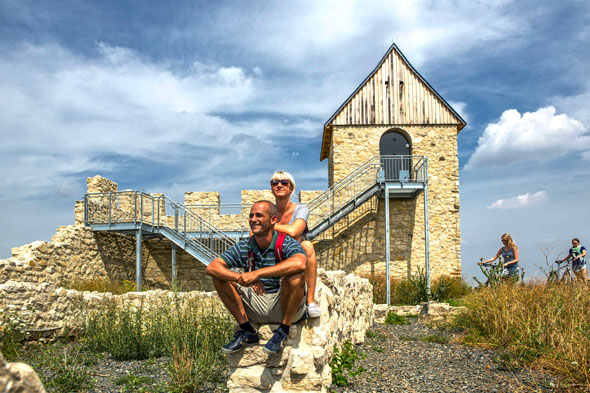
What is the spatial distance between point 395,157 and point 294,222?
38.6ft

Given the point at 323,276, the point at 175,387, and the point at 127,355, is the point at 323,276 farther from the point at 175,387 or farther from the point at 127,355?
the point at 127,355

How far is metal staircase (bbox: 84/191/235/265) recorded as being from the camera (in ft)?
47.5

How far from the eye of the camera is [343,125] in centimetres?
1633

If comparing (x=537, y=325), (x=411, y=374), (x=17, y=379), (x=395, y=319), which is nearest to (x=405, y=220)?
(x=395, y=319)

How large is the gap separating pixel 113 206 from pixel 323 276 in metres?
12.5

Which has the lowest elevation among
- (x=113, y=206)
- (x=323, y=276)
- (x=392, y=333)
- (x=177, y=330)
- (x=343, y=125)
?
(x=392, y=333)

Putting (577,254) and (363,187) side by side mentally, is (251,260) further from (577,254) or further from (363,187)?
(363,187)

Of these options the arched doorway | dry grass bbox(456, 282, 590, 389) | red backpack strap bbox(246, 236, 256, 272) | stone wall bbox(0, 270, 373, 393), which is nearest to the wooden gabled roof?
the arched doorway

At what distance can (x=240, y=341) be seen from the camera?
3535 millimetres

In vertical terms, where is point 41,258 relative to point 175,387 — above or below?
above

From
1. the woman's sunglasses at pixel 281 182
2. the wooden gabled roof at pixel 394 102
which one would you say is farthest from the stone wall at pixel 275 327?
the wooden gabled roof at pixel 394 102

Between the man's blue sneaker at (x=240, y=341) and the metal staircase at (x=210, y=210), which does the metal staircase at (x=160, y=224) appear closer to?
the metal staircase at (x=210, y=210)

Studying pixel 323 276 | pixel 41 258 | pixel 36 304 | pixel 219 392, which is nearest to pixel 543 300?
pixel 323 276

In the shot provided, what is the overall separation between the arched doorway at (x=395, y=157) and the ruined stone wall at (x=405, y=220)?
596 mm
